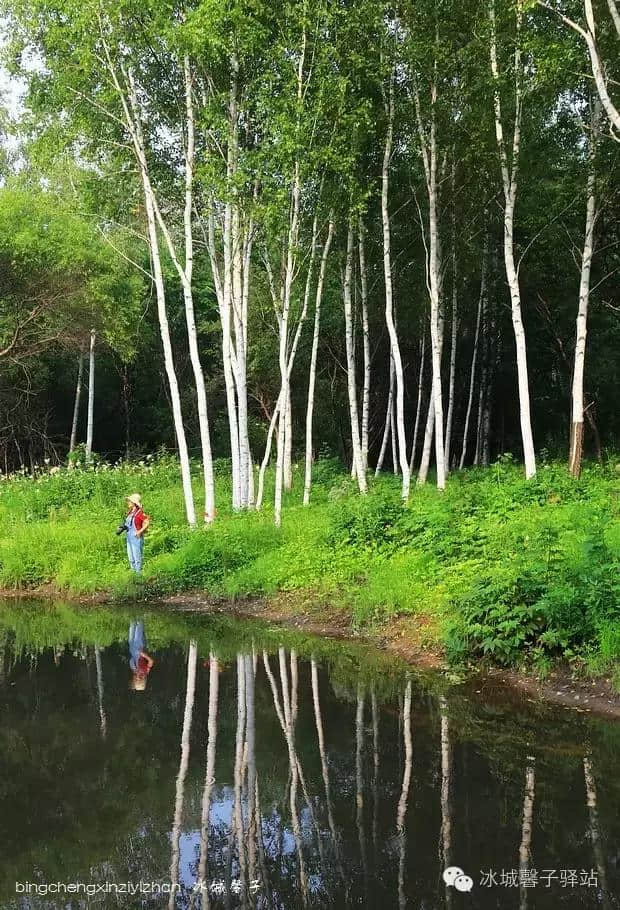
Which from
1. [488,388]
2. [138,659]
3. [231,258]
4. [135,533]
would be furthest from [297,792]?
[488,388]

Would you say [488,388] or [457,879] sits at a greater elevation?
[488,388]

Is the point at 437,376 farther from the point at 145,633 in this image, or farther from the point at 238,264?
the point at 145,633

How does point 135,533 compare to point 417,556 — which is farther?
point 135,533

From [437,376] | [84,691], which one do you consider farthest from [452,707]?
[437,376]

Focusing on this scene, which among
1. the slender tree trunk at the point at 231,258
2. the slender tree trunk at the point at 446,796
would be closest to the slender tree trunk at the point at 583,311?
the slender tree trunk at the point at 231,258

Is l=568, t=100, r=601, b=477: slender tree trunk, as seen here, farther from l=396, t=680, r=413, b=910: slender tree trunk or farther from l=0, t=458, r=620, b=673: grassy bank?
l=396, t=680, r=413, b=910: slender tree trunk

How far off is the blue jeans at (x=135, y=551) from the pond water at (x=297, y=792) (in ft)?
15.8

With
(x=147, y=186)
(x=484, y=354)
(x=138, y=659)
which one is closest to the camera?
(x=138, y=659)

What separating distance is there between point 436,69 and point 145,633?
12967 millimetres

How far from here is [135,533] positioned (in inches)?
515

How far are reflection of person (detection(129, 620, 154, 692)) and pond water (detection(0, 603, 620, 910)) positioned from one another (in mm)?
109

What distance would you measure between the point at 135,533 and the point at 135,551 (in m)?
0.36

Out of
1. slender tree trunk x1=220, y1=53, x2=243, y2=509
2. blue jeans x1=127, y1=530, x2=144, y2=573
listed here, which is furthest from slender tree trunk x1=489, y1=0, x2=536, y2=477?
blue jeans x1=127, y1=530, x2=144, y2=573

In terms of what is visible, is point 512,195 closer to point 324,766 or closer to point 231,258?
point 231,258
